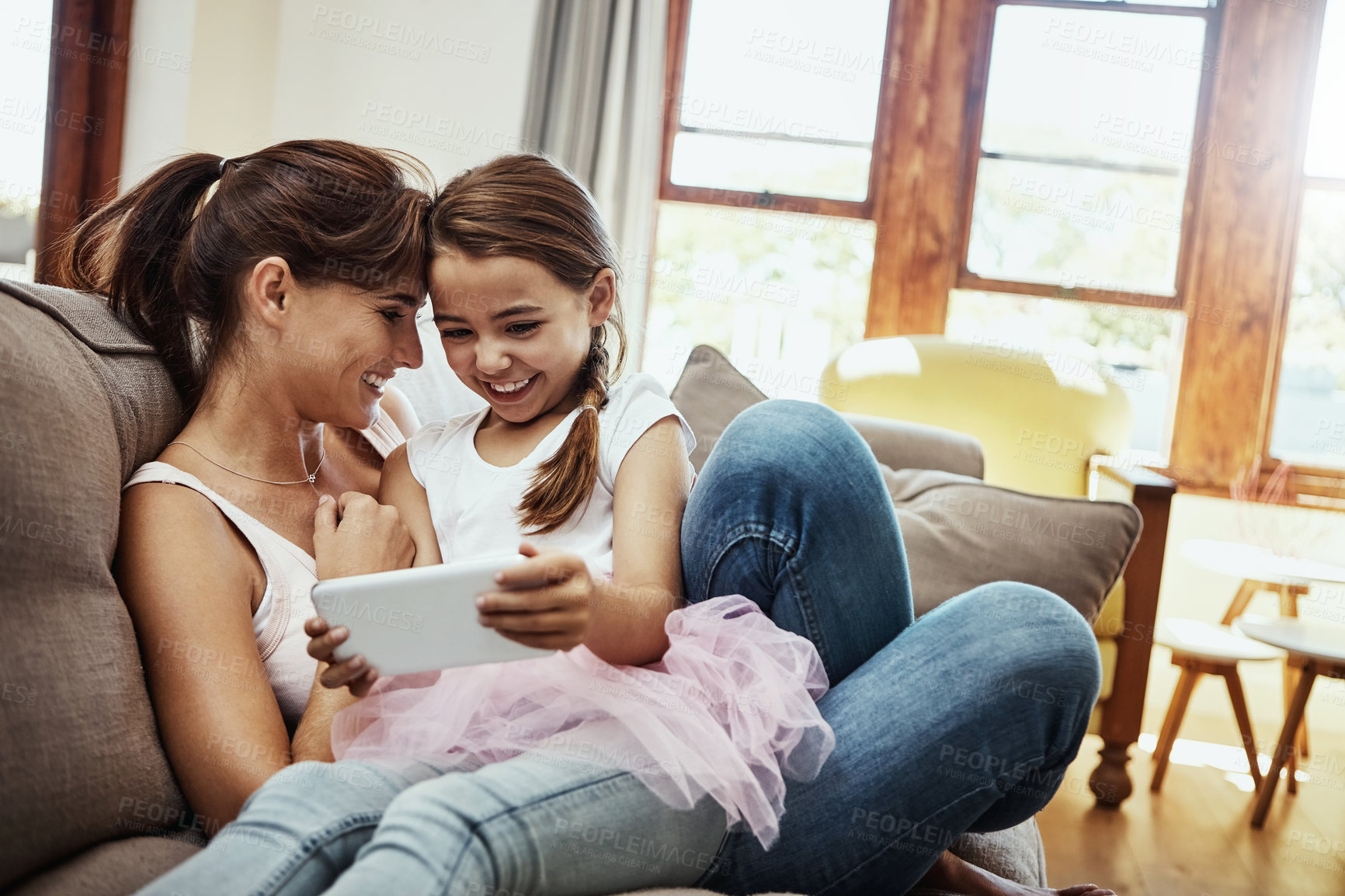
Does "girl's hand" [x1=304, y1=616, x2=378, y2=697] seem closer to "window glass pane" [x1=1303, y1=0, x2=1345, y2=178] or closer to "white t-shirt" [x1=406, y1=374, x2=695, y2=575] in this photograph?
"white t-shirt" [x1=406, y1=374, x2=695, y2=575]

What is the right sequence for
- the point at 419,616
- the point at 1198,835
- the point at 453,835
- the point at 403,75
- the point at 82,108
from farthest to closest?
the point at 403,75, the point at 82,108, the point at 1198,835, the point at 419,616, the point at 453,835

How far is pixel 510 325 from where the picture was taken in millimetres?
1161

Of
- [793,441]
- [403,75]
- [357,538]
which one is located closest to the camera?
[793,441]

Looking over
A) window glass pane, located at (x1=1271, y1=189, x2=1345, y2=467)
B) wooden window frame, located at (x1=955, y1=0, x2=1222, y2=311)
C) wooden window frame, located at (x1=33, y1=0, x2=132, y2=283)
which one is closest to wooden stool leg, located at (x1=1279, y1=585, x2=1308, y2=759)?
window glass pane, located at (x1=1271, y1=189, x2=1345, y2=467)

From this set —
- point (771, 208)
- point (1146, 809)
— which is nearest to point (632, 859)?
point (1146, 809)

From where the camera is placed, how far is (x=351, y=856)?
751mm

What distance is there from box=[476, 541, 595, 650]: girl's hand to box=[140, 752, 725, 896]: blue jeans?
0.10 m

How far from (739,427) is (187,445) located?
584mm

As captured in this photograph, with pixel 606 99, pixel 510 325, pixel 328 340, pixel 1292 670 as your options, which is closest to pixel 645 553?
pixel 510 325

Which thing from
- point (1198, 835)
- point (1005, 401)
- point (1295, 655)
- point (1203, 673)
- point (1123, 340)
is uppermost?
point (1123, 340)

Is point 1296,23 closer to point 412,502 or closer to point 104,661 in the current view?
point 412,502

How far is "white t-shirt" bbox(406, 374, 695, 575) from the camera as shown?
115cm

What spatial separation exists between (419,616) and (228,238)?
0.54 metres

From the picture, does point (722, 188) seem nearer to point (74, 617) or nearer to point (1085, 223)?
point (1085, 223)
